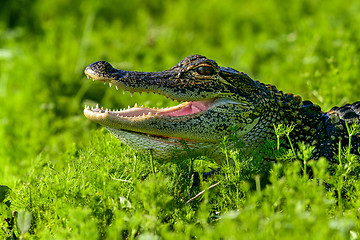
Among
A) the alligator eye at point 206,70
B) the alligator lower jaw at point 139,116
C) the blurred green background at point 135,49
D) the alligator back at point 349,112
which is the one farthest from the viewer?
the blurred green background at point 135,49

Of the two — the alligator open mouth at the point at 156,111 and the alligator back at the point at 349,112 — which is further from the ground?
the alligator back at the point at 349,112

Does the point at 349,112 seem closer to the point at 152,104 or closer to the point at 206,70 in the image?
the point at 206,70

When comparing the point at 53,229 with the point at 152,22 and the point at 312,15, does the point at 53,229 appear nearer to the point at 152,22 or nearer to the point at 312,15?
the point at 152,22

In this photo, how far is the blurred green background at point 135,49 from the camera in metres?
5.21

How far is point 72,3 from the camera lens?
9.45 metres

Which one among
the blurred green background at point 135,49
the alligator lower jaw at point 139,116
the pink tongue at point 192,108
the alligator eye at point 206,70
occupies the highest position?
the blurred green background at point 135,49

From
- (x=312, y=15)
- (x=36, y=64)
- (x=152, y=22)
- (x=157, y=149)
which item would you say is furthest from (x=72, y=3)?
(x=157, y=149)

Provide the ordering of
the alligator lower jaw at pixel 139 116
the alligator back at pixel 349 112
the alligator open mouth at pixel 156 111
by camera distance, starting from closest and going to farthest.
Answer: the alligator lower jaw at pixel 139 116 → the alligator open mouth at pixel 156 111 → the alligator back at pixel 349 112

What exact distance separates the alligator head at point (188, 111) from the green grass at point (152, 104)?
0.61 feet

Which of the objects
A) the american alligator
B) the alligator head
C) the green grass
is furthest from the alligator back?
the alligator head

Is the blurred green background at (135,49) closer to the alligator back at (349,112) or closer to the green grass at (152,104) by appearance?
the green grass at (152,104)

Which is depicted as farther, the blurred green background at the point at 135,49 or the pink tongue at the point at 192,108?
the blurred green background at the point at 135,49

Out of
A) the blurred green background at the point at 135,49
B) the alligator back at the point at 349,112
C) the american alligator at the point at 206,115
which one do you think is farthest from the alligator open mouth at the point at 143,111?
the alligator back at the point at 349,112

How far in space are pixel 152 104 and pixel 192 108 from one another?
6.02 ft
